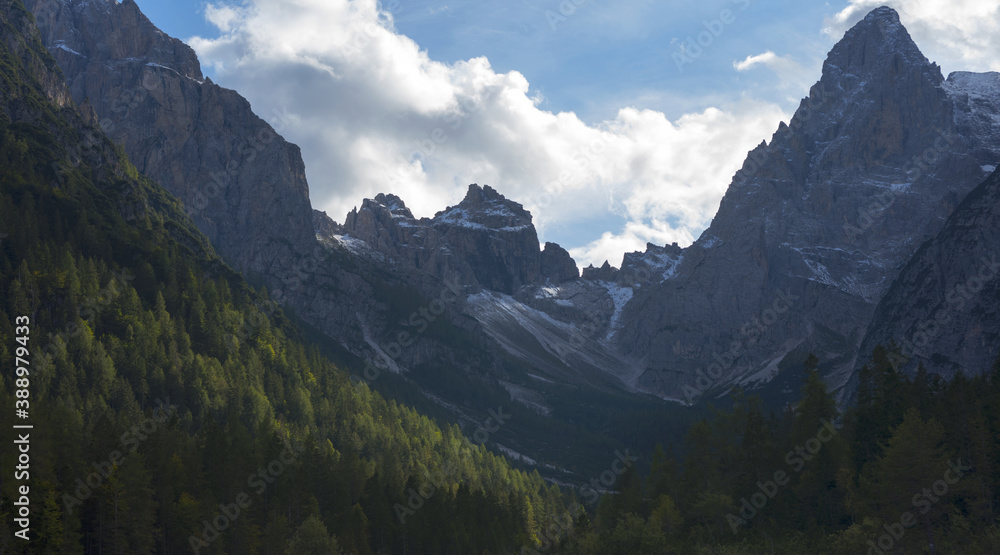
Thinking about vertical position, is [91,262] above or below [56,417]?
above

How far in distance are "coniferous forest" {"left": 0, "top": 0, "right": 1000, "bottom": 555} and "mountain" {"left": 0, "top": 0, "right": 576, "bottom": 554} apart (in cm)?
36

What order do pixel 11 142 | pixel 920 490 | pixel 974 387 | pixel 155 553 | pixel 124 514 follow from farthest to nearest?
pixel 11 142 → pixel 974 387 → pixel 155 553 → pixel 124 514 → pixel 920 490

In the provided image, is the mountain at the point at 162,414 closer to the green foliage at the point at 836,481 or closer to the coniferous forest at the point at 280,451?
the coniferous forest at the point at 280,451

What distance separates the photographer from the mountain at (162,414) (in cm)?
7769

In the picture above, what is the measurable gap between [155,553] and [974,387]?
92859mm

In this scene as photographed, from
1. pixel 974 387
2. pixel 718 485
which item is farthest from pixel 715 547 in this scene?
pixel 974 387

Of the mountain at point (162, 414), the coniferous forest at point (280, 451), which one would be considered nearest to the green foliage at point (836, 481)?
the coniferous forest at point (280, 451)

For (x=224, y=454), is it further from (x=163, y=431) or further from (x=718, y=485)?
(x=718, y=485)

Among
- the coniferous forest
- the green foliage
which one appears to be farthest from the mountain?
the green foliage

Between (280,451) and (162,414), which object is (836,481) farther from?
(162,414)

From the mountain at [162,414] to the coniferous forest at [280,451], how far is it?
0.36 m

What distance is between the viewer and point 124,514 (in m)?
76.0

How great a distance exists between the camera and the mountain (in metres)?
77.7

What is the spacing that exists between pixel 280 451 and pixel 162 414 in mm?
30145
